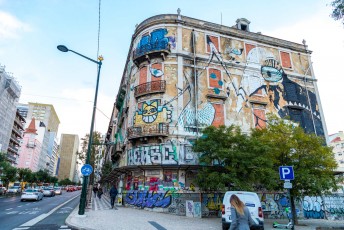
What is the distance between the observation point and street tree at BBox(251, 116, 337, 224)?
14203 millimetres

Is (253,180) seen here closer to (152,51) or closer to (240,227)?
(240,227)

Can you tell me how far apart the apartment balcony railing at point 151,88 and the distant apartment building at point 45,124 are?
10867 centimetres

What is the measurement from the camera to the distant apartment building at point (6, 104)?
5769 centimetres

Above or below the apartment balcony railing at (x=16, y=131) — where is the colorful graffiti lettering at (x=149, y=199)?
below

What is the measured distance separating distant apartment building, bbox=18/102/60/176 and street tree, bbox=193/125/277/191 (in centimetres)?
11666

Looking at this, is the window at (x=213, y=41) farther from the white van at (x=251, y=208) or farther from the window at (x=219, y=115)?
the white van at (x=251, y=208)

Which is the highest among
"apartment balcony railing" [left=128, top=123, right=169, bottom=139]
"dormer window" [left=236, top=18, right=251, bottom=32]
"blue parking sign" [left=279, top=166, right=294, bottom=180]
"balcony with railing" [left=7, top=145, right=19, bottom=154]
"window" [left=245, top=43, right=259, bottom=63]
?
"dormer window" [left=236, top=18, right=251, bottom=32]

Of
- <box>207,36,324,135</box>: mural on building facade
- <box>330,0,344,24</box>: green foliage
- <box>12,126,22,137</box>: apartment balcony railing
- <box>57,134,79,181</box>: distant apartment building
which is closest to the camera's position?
<box>330,0,344,24</box>: green foliage

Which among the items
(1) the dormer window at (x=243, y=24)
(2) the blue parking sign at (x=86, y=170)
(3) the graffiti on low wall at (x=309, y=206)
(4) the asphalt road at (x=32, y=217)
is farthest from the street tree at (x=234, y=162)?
(1) the dormer window at (x=243, y=24)

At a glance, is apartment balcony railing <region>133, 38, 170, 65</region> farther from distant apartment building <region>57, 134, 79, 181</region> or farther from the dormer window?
distant apartment building <region>57, 134, 79, 181</region>

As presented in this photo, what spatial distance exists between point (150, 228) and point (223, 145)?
26.3ft

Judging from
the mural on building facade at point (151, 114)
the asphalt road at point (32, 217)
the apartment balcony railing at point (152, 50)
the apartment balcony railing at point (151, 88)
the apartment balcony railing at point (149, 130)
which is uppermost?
the apartment balcony railing at point (152, 50)

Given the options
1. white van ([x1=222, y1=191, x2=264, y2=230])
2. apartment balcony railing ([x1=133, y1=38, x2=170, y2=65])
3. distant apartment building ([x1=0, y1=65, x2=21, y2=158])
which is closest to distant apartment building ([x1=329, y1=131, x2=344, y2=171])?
apartment balcony railing ([x1=133, y1=38, x2=170, y2=65])

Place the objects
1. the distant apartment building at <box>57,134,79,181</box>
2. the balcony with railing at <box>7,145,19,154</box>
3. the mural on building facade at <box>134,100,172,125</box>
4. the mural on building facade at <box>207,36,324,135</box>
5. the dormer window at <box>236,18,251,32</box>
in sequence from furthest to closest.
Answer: the distant apartment building at <box>57,134,79,181</box> → the balcony with railing at <box>7,145,19,154</box> → the dormer window at <box>236,18,251,32</box> → the mural on building facade at <box>207,36,324,135</box> → the mural on building facade at <box>134,100,172,125</box>
